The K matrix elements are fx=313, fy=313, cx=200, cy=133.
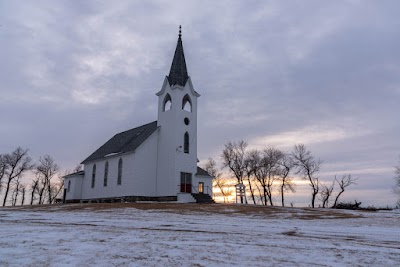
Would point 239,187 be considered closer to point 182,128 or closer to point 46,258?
point 182,128

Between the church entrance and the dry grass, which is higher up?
the church entrance

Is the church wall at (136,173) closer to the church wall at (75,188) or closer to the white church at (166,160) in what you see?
the white church at (166,160)

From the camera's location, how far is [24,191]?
80500 mm

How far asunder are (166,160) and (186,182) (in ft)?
10.4

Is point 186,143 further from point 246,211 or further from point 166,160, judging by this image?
point 246,211

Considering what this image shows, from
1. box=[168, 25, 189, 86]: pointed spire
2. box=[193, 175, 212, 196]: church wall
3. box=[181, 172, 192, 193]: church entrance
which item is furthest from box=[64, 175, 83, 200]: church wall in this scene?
box=[168, 25, 189, 86]: pointed spire

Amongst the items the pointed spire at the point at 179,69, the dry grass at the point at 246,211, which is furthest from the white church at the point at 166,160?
the dry grass at the point at 246,211

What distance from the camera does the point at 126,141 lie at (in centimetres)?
3947

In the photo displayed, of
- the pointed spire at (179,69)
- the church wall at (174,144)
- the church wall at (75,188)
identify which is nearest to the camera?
the church wall at (174,144)

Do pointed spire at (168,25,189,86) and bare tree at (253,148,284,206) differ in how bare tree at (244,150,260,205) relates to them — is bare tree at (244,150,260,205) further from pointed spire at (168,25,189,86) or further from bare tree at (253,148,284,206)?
pointed spire at (168,25,189,86)

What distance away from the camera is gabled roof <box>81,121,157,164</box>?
34656 mm

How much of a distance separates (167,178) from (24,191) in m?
64.4

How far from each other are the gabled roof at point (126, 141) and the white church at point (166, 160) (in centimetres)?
Result: 16

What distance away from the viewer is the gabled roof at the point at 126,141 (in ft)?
114
